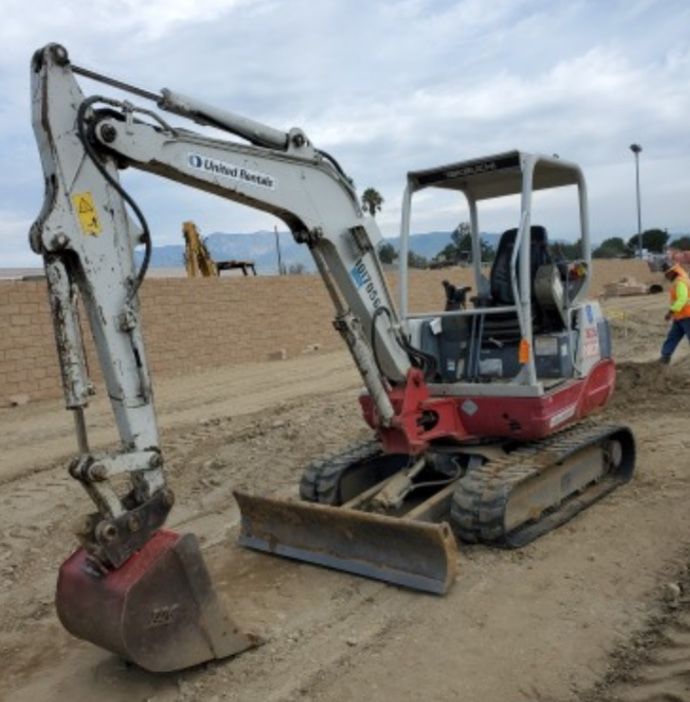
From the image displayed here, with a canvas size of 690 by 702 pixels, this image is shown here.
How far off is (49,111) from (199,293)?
11817mm

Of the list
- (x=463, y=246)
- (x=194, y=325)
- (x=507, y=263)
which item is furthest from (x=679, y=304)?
(x=194, y=325)

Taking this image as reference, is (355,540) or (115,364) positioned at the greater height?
(115,364)

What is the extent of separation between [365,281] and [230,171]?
4.15 feet

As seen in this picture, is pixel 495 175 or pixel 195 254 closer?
pixel 495 175

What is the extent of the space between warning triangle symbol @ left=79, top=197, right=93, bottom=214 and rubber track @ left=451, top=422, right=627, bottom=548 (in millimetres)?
2872

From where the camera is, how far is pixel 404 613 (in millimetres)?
→ 4410

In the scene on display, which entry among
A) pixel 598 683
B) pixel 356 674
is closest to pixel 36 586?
pixel 356 674

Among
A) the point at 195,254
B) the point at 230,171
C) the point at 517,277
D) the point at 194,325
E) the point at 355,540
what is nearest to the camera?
the point at 230,171

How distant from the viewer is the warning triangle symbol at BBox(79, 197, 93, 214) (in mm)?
3670

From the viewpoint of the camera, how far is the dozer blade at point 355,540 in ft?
15.0

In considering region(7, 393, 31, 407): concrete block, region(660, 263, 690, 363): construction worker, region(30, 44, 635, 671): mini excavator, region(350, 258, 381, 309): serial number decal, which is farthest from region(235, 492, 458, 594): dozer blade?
region(7, 393, 31, 407): concrete block

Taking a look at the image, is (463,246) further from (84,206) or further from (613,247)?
(613,247)

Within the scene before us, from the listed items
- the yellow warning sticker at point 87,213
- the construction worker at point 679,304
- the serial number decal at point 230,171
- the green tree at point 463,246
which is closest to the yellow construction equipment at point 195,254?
the construction worker at point 679,304

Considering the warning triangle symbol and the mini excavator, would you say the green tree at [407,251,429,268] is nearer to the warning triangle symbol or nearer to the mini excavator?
the mini excavator
